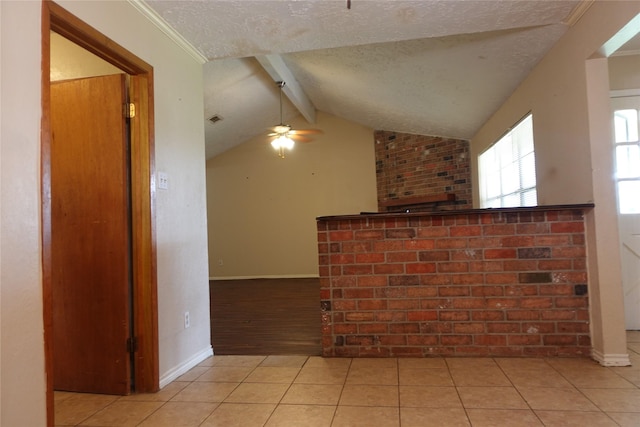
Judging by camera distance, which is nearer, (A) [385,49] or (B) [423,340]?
(B) [423,340]

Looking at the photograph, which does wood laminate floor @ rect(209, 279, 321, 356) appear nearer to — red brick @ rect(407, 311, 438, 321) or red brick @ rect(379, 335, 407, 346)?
red brick @ rect(379, 335, 407, 346)

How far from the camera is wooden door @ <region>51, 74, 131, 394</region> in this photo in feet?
6.95

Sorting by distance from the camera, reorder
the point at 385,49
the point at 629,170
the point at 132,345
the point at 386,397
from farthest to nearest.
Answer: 1. the point at 385,49
2. the point at 629,170
3. the point at 132,345
4. the point at 386,397

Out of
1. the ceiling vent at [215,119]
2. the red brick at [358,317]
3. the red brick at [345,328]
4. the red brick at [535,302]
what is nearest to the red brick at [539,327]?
the red brick at [535,302]

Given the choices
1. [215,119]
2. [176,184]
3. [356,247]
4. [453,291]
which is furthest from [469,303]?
[215,119]

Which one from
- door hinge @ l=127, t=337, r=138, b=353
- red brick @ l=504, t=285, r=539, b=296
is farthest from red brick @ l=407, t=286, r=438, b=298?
door hinge @ l=127, t=337, r=138, b=353

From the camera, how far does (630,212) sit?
2.97 m

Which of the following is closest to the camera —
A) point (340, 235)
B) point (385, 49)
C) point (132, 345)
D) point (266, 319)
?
point (132, 345)

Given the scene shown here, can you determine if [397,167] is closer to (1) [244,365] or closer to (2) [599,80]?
(2) [599,80]

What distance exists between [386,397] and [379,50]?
119 inches

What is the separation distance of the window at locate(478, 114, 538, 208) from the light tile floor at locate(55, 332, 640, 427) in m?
1.63

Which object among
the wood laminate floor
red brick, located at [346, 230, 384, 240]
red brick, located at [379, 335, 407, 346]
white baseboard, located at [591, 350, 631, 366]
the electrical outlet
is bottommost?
the wood laminate floor

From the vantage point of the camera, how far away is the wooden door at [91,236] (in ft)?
6.95

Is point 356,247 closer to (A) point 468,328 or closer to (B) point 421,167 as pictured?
(A) point 468,328
